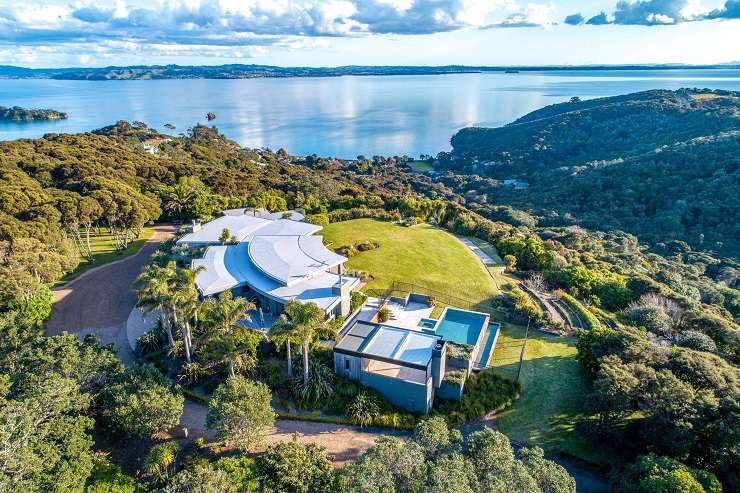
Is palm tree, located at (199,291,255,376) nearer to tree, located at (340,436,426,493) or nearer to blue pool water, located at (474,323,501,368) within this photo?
tree, located at (340,436,426,493)

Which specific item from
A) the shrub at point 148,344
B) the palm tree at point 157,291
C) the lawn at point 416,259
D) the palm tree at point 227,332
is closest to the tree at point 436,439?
the palm tree at point 227,332

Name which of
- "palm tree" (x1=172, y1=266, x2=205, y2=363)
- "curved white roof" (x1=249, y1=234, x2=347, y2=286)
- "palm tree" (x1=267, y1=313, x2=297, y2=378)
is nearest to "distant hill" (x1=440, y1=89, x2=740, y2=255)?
"curved white roof" (x1=249, y1=234, x2=347, y2=286)

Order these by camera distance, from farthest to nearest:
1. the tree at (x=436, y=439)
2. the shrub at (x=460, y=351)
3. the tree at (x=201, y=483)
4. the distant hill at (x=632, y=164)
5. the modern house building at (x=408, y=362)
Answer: the distant hill at (x=632, y=164), the shrub at (x=460, y=351), the modern house building at (x=408, y=362), the tree at (x=436, y=439), the tree at (x=201, y=483)

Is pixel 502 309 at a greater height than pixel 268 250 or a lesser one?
lesser

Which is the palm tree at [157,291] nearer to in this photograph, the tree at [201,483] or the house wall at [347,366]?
the house wall at [347,366]

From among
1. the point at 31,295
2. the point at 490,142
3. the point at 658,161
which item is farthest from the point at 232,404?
the point at 490,142

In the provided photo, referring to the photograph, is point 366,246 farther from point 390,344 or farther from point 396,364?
point 396,364

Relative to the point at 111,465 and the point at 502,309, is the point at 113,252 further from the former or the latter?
the point at 502,309
